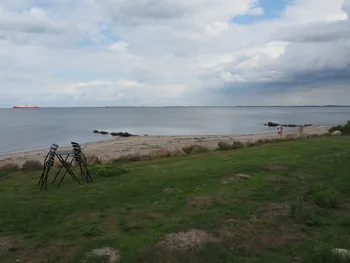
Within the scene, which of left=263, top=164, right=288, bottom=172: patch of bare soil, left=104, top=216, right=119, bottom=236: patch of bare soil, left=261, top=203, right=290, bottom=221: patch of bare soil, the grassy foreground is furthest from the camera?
left=263, top=164, right=288, bottom=172: patch of bare soil

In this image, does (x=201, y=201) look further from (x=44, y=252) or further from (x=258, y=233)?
(x=44, y=252)

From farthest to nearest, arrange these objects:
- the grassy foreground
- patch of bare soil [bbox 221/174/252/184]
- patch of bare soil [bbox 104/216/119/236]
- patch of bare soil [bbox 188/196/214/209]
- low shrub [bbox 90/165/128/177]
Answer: low shrub [bbox 90/165/128/177]
patch of bare soil [bbox 221/174/252/184]
patch of bare soil [bbox 188/196/214/209]
patch of bare soil [bbox 104/216/119/236]
the grassy foreground

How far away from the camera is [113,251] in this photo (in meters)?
5.96

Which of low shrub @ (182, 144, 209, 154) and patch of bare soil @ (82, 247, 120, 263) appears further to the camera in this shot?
low shrub @ (182, 144, 209, 154)

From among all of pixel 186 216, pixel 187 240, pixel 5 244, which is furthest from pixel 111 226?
pixel 5 244

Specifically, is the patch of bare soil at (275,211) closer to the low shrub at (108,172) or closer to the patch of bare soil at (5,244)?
the patch of bare soil at (5,244)

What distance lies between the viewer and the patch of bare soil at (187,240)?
6105mm

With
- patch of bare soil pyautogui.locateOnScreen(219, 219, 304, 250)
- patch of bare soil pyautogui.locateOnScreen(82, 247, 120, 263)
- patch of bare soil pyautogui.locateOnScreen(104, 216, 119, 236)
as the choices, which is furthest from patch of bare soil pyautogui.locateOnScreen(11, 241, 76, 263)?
patch of bare soil pyautogui.locateOnScreen(219, 219, 304, 250)

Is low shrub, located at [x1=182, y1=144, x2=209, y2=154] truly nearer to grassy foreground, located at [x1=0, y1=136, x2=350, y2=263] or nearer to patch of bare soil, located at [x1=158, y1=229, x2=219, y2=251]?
grassy foreground, located at [x1=0, y1=136, x2=350, y2=263]

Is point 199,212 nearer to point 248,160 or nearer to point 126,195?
point 126,195

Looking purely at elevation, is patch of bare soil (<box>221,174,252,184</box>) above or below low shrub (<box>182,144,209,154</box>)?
below

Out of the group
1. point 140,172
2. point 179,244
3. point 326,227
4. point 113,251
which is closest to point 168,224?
point 179,244

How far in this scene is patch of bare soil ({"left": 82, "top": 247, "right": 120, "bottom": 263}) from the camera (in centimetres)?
566

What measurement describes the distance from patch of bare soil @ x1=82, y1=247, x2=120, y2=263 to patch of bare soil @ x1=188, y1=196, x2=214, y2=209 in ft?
9.53
